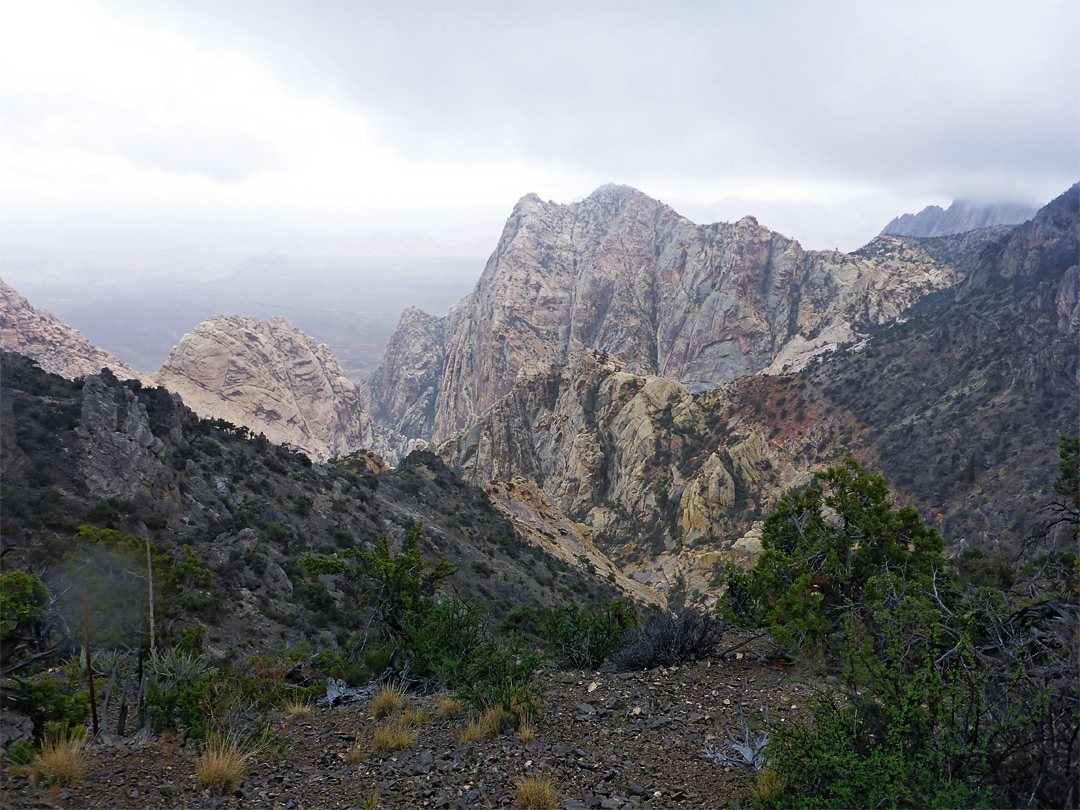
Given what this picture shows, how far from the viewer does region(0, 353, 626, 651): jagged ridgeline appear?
554 inches

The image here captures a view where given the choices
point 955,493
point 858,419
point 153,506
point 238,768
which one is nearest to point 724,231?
point 858,419

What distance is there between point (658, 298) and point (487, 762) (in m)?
158

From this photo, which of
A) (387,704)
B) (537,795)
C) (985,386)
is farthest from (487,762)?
(985,386)

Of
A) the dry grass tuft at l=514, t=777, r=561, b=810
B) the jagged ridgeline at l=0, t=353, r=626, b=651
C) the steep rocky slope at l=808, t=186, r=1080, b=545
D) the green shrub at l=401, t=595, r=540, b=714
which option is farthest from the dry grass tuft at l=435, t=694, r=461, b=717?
the steep rocky slope at l=808, t=186, r=1080, b=545

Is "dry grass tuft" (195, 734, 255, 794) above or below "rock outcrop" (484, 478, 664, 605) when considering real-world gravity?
above

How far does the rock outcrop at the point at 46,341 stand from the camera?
109438 mm

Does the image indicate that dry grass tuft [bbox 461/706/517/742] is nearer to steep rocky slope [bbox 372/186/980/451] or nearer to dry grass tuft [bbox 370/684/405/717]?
dry grass tuft [bbox 370/684/405/717]

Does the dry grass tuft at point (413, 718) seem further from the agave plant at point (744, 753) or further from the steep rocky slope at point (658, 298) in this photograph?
the steep rocky slope at point (658, 298)

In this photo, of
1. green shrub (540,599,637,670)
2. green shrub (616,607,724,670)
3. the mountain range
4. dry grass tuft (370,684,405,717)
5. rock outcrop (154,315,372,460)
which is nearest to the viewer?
dry grass tuft (370,684,405,717)

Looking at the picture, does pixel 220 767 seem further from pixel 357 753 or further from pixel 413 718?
pixel 413 718

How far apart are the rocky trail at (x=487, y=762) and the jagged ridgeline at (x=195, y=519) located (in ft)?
11.0

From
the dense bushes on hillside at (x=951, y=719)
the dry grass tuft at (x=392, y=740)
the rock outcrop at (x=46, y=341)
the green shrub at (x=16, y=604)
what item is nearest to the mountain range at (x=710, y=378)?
the rock outcrop at (x=46, y=341)

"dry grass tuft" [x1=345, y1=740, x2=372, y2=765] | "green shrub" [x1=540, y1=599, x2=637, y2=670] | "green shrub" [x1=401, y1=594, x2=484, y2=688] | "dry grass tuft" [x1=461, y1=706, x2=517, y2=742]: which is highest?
"dry grass tuft" [x1=461, y1=706, x2=517, y2=742]

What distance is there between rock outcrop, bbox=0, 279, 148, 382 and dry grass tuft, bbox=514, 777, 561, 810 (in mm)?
125024
